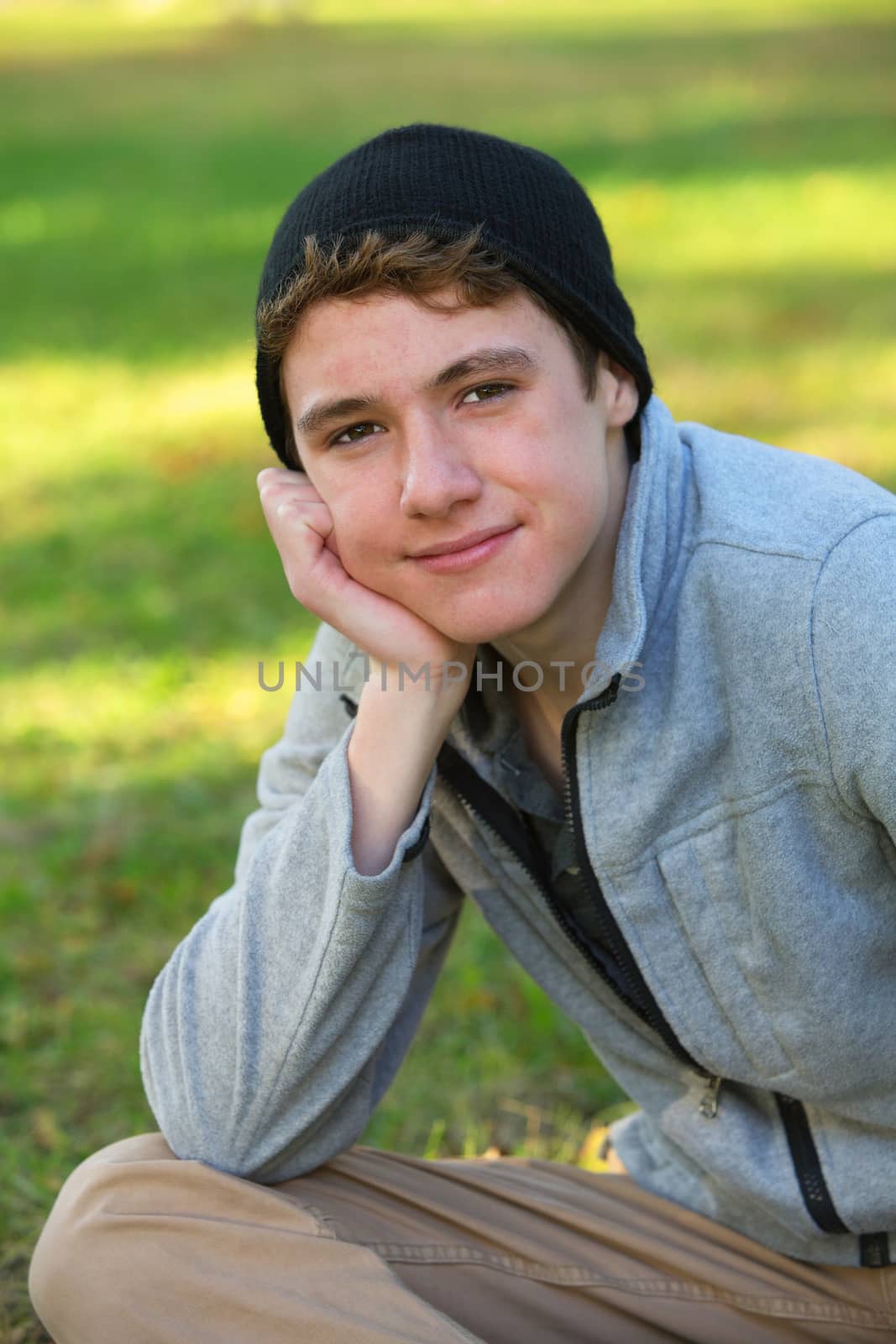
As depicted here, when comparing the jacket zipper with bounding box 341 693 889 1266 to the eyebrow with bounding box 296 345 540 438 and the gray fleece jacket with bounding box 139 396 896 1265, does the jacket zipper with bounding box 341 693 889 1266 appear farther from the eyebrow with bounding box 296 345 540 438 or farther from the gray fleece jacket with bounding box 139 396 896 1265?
the eyebrow with bounding box 296 345 540 438

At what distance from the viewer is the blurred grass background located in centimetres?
376

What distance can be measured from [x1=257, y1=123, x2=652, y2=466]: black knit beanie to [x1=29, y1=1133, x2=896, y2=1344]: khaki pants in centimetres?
147

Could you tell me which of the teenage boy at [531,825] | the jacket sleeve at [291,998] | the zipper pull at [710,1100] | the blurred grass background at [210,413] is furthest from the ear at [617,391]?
the blurred grass background at [210,413]

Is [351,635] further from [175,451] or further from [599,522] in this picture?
[175,451]

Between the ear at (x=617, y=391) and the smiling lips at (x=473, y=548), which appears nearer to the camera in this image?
the smiling lips at (x=473, y=548)

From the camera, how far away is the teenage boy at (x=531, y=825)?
2.24 metres

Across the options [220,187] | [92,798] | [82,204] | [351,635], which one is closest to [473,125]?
[220,187]

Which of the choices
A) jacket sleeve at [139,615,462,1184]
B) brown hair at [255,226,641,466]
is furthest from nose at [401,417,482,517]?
jacket sleeve at [139,615,462,1184]

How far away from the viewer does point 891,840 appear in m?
2.21

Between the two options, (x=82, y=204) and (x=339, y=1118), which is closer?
(x=339, y=1118)

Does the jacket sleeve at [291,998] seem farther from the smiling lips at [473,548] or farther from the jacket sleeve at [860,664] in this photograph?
the jacket sleeve at [860,664]

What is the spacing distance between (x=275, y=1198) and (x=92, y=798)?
2.76 m

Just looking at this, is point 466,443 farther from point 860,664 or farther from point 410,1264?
point 410,1264

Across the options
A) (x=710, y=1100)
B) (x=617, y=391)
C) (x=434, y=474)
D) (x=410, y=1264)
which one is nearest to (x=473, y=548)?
(x=434, y=474)
